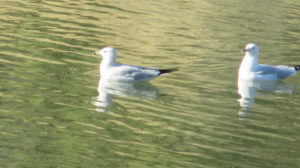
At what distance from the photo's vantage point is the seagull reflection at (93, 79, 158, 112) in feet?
47.4

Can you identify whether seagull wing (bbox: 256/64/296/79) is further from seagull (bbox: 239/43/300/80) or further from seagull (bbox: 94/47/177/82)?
seagull (bbox: 94/47/177/82)

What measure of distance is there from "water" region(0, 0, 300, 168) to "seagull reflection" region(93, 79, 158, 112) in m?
0.04

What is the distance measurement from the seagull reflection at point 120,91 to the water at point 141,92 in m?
0.04

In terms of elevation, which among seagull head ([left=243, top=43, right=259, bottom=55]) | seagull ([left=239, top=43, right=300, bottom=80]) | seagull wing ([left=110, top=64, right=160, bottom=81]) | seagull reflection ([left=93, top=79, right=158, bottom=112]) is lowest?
seagull reflection ([left=93, top=79, right=158, bottom=112])

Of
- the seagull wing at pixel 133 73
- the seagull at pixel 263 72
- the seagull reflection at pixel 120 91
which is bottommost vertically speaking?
the seagull reflection at pixel 120 91

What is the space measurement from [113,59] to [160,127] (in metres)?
4.03

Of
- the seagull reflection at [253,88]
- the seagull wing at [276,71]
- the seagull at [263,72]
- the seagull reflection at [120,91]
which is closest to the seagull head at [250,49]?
the seagull at [263,72]

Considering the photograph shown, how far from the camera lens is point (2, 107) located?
13.2 meters

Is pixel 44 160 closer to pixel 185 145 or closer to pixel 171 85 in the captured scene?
pixel 185 145

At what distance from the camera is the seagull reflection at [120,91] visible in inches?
568

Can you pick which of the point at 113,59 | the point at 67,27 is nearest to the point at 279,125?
the point at 113,59

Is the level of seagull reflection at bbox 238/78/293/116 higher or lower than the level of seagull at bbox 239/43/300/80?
lower

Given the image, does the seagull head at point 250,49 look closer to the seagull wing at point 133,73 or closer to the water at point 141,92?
the water at point 141,92

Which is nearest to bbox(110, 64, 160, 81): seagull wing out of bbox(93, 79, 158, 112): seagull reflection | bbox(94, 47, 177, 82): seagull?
bbox(94, 47, 177, 82): seagull
